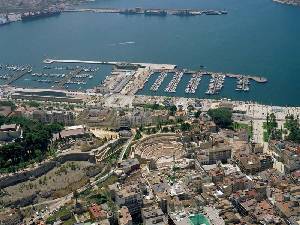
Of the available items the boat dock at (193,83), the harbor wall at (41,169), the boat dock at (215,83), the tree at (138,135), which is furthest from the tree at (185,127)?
the boat dock at (193,83)

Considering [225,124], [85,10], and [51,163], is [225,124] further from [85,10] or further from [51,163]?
[85,10]

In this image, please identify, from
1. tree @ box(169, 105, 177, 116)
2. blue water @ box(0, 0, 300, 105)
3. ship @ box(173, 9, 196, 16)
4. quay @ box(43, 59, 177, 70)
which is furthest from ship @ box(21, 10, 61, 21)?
tree @ box(169, 105, 177, 116)

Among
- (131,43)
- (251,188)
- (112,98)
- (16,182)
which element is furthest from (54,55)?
(251,188)

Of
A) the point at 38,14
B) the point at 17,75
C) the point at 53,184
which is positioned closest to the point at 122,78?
the point at 17,75

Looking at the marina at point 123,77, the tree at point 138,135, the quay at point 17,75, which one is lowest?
the quay at point 17,75

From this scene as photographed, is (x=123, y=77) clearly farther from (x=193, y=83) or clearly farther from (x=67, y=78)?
(x=193, y=83)

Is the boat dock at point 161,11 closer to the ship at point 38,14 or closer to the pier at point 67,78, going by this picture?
the ship at point 38,14

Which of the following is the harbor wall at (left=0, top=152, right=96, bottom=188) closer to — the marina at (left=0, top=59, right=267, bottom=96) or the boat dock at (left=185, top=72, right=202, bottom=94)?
the marina at (left=0, top=59, right=267, bottom=96)
